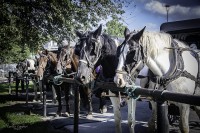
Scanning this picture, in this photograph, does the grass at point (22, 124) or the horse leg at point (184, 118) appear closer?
the horse leg at point (184, 118)

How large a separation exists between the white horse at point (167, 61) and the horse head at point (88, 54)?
97cm

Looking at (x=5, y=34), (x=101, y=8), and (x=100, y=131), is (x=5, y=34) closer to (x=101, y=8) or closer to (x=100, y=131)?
(x=101, y=8)

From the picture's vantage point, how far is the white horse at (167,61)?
3.82 m

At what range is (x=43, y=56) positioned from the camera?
31.6ft

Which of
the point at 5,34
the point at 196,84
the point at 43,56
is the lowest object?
the point at 196,84

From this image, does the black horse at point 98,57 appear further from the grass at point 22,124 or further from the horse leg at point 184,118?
the grass at point 22,124

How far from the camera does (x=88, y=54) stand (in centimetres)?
475

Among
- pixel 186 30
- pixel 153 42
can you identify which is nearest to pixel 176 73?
pixel 153 42

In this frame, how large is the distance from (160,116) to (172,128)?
4.22 metres

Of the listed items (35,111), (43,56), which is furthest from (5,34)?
(35,111)

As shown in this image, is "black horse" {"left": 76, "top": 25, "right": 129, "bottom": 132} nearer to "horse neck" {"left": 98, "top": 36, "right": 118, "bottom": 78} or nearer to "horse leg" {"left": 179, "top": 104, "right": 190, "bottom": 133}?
"horse neck" {"left": 98, "top": 36, "right": 118, "bottom": 78}

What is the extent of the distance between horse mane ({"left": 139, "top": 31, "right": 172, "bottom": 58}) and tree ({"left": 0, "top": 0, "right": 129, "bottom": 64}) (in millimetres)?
9359

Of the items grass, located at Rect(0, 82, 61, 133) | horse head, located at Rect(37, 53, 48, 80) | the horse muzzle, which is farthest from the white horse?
horse head, located at Rect(37, 53, 48, 80)

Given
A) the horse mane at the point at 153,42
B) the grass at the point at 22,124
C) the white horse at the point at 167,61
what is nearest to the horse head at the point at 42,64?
the grass at the point at 22,124
